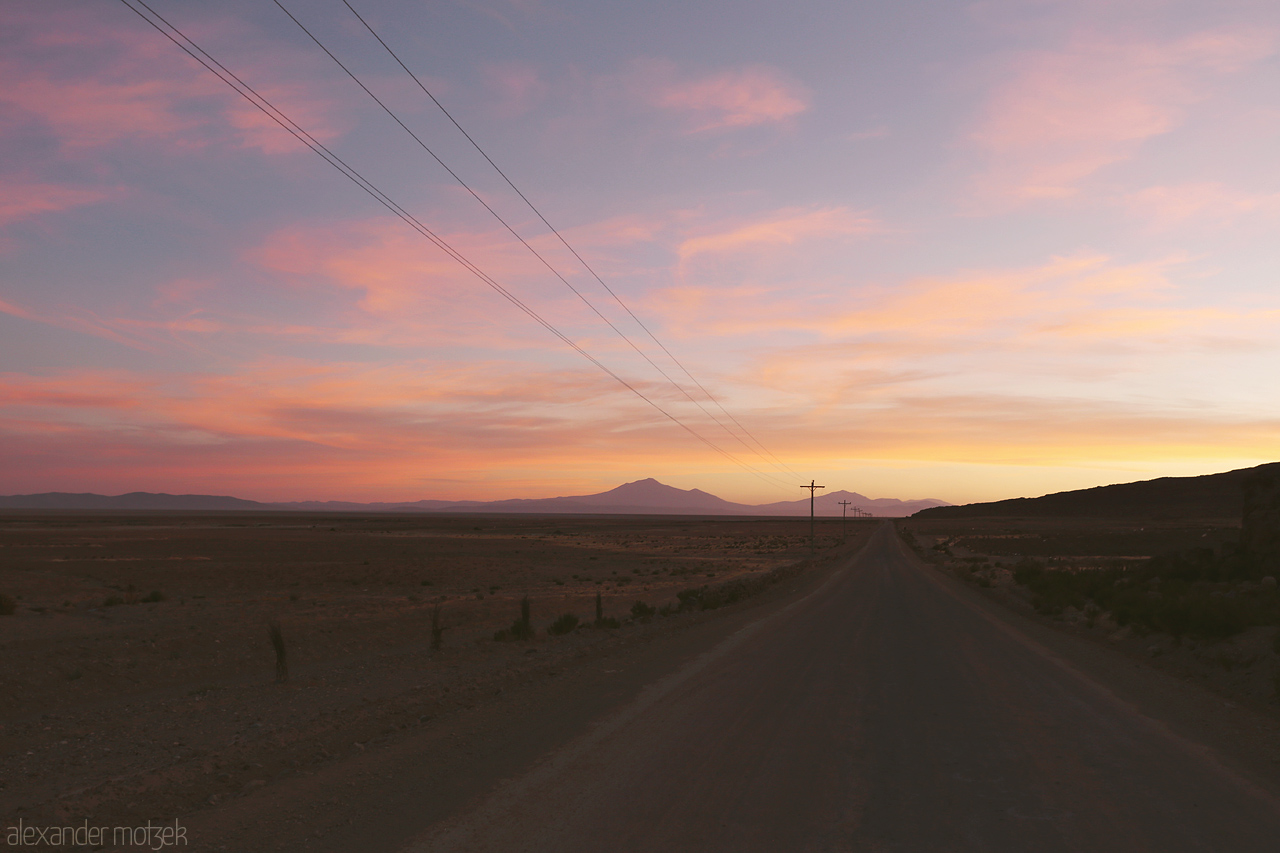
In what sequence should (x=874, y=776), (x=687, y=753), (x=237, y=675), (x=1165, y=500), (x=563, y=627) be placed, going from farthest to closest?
(x=1165, y=500), (x=563, y=627), (x=237, y=675), (x=687, y=753), (x=874, y=776)

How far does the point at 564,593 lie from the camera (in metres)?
34.2

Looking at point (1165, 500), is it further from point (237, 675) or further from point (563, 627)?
point (237, 675)

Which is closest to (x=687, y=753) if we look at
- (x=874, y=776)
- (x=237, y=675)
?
(x=874, y=776)

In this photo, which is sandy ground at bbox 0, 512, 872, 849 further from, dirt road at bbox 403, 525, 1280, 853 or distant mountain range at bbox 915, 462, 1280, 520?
distant mountain range at bbox 915, 462, 1280, 520

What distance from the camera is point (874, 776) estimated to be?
746 centimetres

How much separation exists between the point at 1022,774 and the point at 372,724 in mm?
8180

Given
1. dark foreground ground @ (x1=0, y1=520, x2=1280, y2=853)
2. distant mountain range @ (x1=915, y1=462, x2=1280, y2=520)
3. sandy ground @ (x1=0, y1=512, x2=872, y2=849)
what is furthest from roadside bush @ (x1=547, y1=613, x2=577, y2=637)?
distant mountain range @ (x1=915, y1=462, x2=1280, y2=520)

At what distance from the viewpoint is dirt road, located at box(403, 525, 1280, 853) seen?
19.7 ft

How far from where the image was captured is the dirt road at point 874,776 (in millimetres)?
5996

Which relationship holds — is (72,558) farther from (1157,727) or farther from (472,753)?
(1157,727)

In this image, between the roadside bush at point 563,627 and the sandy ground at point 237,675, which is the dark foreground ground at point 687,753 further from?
the roadside bush at point 563,627

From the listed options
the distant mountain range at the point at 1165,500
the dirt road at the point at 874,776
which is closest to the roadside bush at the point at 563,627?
the dirt road at the point at 874,776

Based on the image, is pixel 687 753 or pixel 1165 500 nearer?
pixel 687 753

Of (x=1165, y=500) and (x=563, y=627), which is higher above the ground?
(x=1165, y=500)
